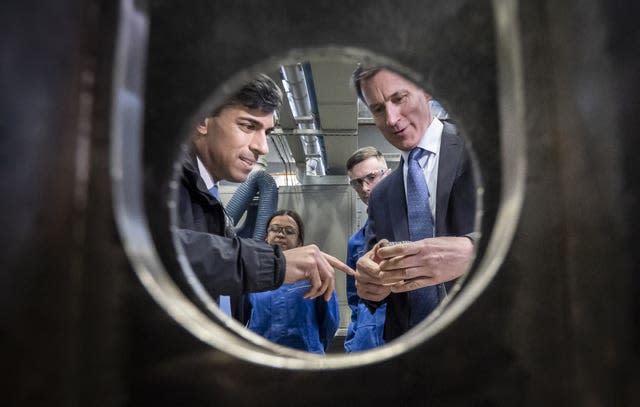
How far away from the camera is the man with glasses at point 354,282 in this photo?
1.96 m

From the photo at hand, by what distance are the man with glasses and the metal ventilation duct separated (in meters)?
0.54

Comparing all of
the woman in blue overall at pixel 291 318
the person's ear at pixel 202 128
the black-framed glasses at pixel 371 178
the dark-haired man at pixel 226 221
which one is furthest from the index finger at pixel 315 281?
the black-framed glasses at pixel 371 178

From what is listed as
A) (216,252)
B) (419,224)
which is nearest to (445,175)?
(419,224)

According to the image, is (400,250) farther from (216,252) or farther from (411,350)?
(411,350)

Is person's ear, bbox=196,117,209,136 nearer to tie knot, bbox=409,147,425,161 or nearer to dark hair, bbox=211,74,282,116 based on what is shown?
dark hair, bbox=211,74,282,116

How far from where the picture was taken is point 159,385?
27 cm

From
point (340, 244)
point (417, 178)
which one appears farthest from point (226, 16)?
point (340, 244)

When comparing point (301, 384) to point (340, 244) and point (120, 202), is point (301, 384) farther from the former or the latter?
point (340, 244)

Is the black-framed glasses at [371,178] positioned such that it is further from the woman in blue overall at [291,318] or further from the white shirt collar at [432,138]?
the white shirt collar at [432,138]

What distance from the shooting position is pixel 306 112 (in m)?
3.12

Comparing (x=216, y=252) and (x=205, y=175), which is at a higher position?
(x=205, y=175)

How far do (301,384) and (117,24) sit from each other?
27 centimetres

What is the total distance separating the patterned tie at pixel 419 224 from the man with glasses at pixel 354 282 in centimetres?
47

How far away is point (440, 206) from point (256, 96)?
840 mm
